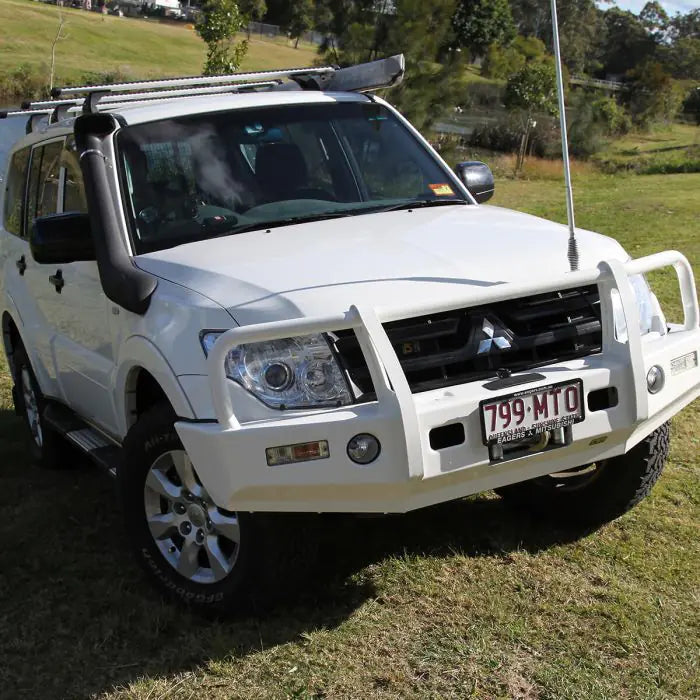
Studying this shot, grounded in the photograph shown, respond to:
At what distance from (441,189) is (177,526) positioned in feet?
6.94

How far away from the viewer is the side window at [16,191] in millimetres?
5891

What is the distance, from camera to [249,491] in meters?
3.23

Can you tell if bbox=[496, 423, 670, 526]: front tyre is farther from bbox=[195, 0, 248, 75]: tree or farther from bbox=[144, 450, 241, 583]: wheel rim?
bbox=[195, 0, 248, 75]: tree

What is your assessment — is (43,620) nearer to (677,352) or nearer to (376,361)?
(376,361)

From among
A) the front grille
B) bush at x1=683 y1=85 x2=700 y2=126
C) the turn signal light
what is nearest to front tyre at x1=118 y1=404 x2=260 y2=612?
the turn signal light

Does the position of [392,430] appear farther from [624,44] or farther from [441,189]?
[624,44]

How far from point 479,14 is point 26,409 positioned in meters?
71.0

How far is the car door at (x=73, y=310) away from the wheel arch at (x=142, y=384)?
0.65 ft

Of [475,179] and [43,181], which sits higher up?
[43,181]

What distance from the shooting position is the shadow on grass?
3574mm

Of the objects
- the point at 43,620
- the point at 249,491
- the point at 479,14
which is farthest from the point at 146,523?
the point at 479,14

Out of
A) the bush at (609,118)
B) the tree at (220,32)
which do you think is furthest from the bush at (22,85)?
the bush at (609,118)

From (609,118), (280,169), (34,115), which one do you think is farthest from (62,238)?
(609,118)

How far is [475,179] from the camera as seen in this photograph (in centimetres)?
522
